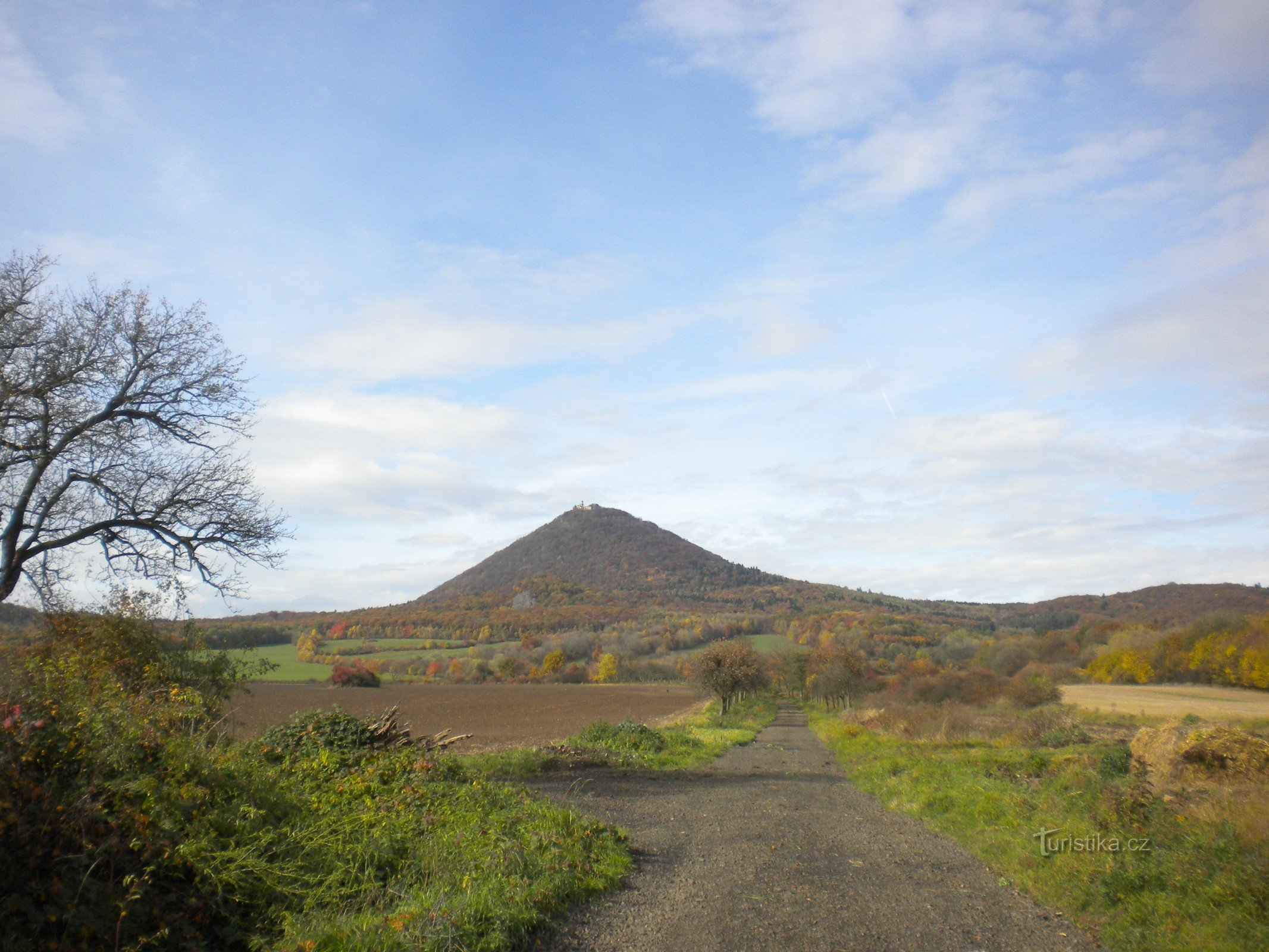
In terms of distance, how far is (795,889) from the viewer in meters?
7.28

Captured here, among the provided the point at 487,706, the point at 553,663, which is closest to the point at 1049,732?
the point at 487,706

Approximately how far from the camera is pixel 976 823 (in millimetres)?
10367

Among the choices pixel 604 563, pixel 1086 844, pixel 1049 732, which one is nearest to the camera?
pixel 1086 844

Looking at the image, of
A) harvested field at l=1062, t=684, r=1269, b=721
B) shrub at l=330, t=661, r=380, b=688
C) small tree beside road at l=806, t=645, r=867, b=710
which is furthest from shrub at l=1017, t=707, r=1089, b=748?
shrub at l=330, t=661, r=380, b=688

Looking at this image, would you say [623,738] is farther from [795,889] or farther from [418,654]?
[418,654]

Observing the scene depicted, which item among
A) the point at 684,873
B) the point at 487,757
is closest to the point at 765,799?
the point at 684,873

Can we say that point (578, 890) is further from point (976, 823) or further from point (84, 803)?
point (976, 823)

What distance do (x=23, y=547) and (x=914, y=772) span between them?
18.6 metres

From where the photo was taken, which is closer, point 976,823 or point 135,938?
point 135,938

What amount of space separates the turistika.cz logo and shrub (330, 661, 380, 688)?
6455cm

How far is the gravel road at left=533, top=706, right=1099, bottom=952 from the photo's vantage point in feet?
19.3

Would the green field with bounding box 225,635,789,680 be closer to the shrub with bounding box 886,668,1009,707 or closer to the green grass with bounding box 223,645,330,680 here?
the green grass with bounding box 223,645,330,680

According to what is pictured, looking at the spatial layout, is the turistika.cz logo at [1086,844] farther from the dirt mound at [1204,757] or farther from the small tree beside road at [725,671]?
the small tree beside road at [725,671]

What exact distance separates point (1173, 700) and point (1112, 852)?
131ft
